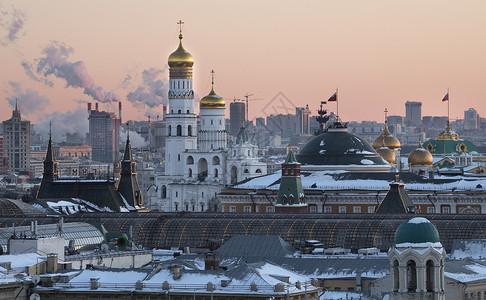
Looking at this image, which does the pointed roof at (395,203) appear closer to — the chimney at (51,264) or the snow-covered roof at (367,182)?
the snow-covered roof at (367,182)

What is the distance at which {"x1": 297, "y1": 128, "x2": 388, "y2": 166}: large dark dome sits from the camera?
17312cm

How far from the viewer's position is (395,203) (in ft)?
448

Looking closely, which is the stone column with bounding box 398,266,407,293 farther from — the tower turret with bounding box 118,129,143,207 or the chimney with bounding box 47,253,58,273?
the tower turret with bounding box 118,129,143,207

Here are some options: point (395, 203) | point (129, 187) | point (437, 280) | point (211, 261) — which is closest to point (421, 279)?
point (437, 280)

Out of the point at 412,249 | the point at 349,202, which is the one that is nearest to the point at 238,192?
the point at 349,202

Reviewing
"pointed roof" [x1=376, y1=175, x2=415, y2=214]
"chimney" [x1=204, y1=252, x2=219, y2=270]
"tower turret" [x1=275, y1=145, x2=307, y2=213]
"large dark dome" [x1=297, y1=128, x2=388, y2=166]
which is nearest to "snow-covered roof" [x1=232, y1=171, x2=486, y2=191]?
"large dark dome" [x1=297, y1=128, x2=388, y2=166]

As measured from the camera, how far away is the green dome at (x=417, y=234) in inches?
3027

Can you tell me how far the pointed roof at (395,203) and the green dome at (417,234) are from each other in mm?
55373

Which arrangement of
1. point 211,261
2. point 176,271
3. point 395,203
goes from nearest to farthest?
1. point 176,271
2. point 211,261
3. point 395,203

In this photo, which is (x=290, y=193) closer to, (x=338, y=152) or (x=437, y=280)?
(x=338, y=152)

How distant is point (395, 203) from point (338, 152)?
122ft

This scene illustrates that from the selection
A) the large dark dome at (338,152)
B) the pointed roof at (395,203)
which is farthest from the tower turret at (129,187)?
the pointed roof at (395,203)

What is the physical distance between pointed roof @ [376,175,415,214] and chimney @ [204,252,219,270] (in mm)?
44639

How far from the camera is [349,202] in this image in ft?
530
